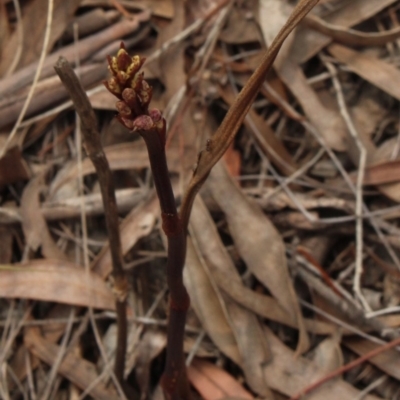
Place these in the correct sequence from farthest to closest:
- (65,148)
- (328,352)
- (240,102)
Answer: (65,148) → (328,352) → (240,102)

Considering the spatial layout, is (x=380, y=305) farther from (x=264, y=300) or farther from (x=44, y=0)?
(x=44, y=0)

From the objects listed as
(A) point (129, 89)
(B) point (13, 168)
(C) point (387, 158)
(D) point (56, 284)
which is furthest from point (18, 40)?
(A) point (129, 89)

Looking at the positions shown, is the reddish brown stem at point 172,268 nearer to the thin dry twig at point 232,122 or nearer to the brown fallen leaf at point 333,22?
the thin dry twig at point 232,122

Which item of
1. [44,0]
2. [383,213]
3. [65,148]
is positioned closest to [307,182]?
[383,213]

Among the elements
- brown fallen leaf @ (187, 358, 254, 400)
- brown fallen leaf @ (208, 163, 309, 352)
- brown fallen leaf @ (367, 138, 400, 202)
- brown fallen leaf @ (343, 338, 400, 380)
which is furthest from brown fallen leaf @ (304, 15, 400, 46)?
brown fallen leaf @ (187, 358, 254, 400)

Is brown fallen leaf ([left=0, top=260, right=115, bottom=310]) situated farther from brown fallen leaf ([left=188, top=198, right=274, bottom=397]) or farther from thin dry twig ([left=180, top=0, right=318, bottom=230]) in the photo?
thin dry twig ([left=180, top=0, right=318, bottom=230])

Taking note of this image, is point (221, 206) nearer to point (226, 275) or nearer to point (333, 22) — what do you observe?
point (226, 275)
